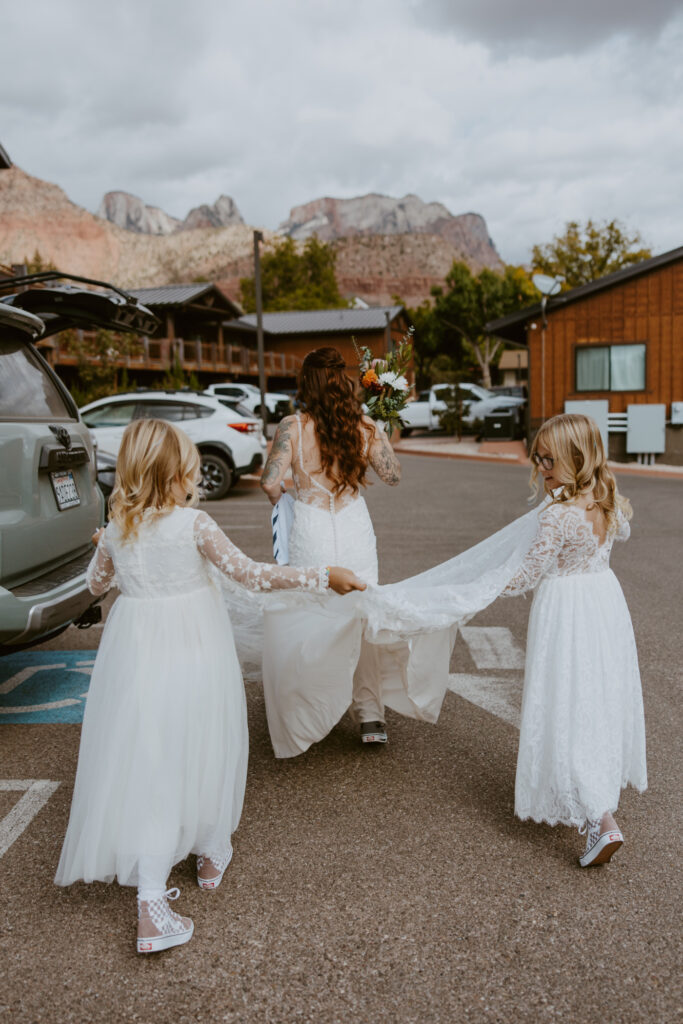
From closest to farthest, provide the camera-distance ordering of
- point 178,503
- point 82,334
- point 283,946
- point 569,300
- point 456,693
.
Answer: point 283,946 → point 178,503 → point 456,693 → point 569,300 → point 82,334

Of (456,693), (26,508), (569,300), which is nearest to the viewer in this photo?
(26,508)

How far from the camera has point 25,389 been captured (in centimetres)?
465

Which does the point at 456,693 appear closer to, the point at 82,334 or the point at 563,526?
the point at 563,526

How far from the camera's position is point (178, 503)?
9.55 feet

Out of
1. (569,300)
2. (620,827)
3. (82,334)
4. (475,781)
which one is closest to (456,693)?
(475,781)

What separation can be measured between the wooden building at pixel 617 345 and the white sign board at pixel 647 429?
1.33ft

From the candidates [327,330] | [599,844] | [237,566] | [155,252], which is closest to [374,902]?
[599,844]

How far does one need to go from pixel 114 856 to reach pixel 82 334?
2812 cm

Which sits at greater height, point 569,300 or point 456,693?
point 569,300

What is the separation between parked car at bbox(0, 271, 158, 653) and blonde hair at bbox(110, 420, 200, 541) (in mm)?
1358

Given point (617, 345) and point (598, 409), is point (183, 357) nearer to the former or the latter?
point (617, 345)

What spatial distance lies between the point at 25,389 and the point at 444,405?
28271 millimetres

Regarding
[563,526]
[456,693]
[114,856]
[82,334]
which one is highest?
[82,334]

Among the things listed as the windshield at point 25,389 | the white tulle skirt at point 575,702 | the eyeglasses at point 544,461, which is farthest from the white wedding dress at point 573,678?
the windshield at point 25,389
